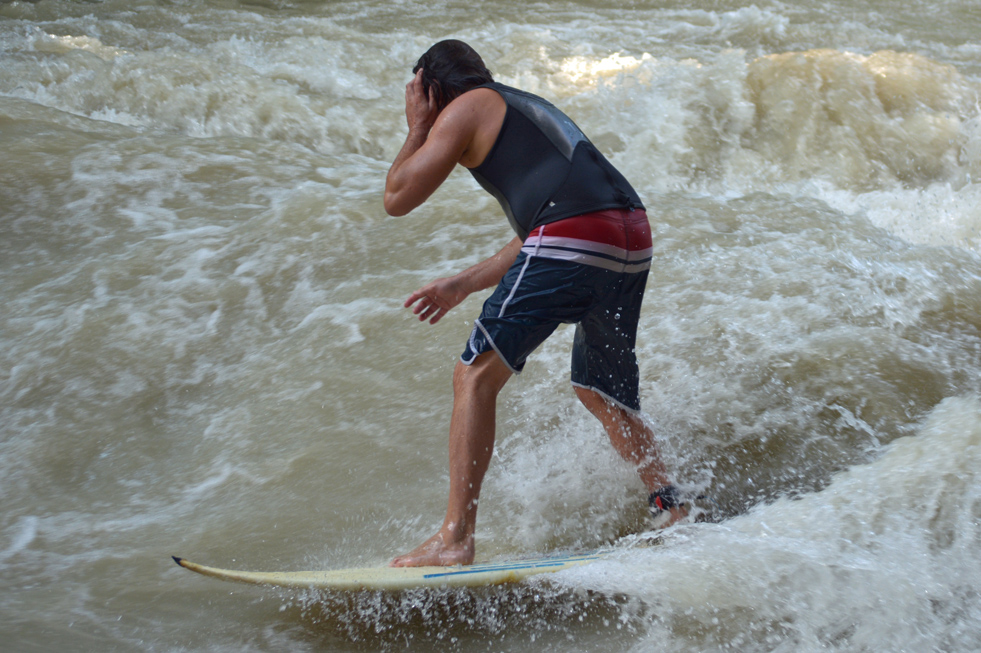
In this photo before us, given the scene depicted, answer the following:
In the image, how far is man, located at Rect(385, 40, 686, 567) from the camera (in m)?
2.06

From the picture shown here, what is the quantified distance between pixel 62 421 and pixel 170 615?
135 cm

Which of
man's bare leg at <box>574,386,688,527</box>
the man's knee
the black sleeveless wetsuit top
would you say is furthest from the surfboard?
the black sleeveless wetsuit top

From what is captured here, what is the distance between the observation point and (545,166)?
6.93 ft

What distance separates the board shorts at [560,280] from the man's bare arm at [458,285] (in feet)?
0.64

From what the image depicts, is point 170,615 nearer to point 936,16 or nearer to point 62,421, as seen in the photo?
point 62,421

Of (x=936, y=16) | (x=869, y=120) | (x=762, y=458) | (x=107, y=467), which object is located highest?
(x=936, y=16)

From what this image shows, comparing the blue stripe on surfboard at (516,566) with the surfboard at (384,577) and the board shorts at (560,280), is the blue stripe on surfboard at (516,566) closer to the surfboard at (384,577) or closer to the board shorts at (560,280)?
the surfboard at (384,577)

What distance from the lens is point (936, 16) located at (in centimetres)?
908

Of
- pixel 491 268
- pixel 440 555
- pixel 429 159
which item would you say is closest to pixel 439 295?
pixel 491 268

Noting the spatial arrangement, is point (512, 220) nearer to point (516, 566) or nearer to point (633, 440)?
point (633, 440)

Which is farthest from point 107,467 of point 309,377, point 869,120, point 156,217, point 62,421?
point 869,120

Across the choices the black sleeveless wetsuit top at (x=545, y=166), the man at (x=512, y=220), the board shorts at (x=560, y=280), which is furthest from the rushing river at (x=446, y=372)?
the black sleeveless wetsuit top at (x=545, y=166)

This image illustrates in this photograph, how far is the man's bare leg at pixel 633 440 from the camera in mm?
2430

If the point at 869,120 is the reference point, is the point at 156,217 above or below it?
below
